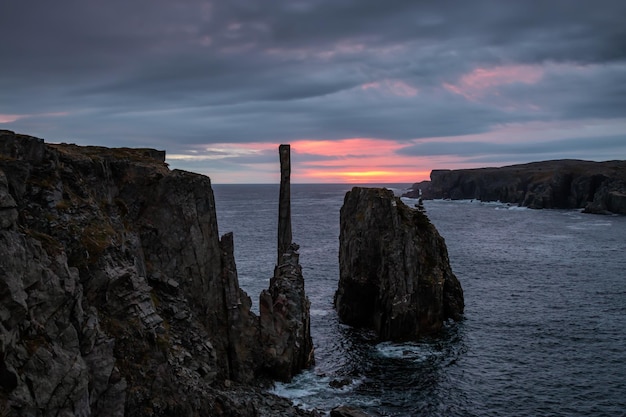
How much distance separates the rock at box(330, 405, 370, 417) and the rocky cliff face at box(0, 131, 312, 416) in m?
3.58

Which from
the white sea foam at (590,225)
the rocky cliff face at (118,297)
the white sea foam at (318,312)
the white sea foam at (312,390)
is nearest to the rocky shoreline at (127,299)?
the rocky cliff face at (118,297)

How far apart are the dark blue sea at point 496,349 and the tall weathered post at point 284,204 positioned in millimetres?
11768

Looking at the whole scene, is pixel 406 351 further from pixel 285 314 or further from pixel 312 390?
pixel 285 314

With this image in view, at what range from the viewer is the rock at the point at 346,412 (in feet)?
127

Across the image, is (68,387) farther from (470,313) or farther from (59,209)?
(470,313)

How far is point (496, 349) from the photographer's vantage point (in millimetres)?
56344

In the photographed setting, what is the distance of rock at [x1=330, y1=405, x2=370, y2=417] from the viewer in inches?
1529

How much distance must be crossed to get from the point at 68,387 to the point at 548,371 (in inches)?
1688

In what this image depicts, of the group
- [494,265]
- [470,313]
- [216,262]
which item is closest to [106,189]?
[216,262]

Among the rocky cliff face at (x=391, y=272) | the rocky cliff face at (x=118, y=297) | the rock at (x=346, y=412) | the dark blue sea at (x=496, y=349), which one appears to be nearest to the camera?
the rocky cliff face at (x=118, y=297)

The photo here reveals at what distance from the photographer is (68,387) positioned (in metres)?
22.3

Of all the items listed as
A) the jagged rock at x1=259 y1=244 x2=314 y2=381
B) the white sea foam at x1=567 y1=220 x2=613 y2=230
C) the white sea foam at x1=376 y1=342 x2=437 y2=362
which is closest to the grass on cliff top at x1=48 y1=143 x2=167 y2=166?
the jagged rock at x1=259 y1=244 x2=314 y2=381

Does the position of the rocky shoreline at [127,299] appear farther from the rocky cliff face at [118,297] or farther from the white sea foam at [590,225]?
the white sea foam at [590,225]

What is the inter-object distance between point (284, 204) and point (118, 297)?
3094 cm
